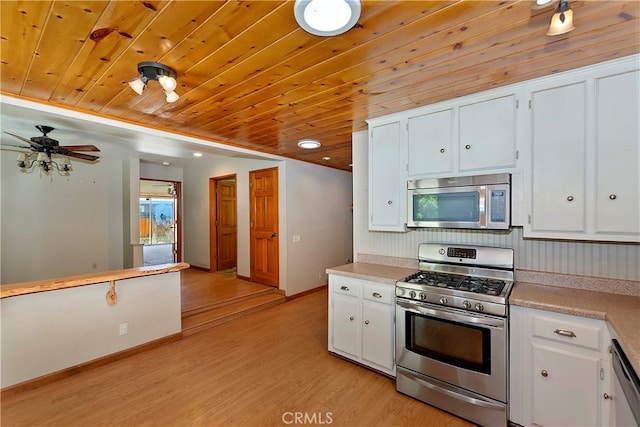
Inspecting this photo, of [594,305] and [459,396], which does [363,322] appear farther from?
[594,305]

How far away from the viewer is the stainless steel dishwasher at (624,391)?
1.18 metres

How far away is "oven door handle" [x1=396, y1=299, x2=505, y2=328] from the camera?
190cm

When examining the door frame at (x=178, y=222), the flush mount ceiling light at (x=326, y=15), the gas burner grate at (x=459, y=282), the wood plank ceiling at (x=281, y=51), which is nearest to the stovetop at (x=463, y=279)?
the gas burner grate at (x=459, y=282)

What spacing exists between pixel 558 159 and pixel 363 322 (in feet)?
6.45

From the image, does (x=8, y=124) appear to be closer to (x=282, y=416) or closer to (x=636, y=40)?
(x=282, y=416)

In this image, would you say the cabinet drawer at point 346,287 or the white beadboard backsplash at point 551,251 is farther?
the cabinet drawer at point 346,287

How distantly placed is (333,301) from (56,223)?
16.9ft

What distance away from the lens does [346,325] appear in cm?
275

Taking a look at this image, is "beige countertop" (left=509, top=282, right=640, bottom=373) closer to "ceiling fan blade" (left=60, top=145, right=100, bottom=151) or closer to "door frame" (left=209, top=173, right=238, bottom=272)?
"ceiling fan blade" (left=60, top=145, right=100, bottom=151)

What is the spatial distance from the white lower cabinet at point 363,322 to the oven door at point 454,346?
0.13 m

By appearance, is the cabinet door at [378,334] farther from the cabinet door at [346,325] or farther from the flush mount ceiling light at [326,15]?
the flush mount ceiling light at [326,15]

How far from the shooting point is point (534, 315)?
70.9 inches

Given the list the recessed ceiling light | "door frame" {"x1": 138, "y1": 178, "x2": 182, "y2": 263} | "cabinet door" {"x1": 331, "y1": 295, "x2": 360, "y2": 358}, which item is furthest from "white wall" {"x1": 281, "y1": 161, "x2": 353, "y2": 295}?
"door frame" {"x1": 138, "y1": 178, "x2": 182, "y2": 263}

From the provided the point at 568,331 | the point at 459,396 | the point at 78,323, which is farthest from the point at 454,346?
the point at 78,323
